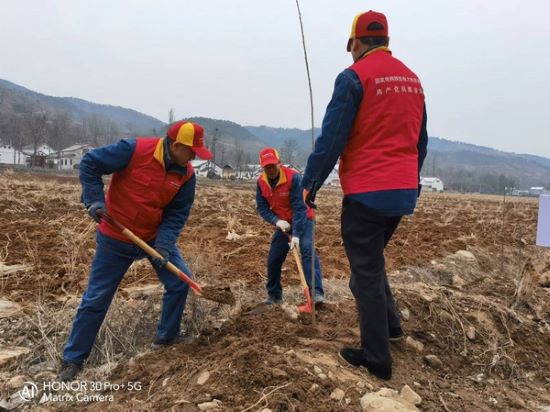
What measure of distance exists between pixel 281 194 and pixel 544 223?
2.43 metres

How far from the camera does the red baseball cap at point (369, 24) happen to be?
2785mm

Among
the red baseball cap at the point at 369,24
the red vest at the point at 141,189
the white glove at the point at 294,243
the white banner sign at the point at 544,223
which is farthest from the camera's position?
the white glove at the point at 294,243

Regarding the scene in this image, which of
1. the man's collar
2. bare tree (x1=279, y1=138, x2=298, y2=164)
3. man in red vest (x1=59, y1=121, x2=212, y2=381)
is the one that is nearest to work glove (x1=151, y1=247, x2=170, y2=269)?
man in red vest (x1=59, y1=121, x2=212, y2=381)

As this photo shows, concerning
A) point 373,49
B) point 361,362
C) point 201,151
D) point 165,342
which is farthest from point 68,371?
point 373,49

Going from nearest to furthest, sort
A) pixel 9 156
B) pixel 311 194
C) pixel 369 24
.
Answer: pixel 369 24
pixel 311 194
pixel 9 156

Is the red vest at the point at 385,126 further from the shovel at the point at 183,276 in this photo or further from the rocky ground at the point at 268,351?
the shovel at the point at 183,276

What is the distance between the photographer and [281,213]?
4922 mm

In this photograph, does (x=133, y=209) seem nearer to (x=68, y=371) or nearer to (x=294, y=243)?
(x=68, y=371)

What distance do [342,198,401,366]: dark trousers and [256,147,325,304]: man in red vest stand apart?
1.73m

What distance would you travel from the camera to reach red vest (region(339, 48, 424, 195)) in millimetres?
2654

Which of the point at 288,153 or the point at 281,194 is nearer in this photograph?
the point at 281,194

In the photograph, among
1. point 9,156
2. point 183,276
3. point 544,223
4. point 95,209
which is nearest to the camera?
point 95,209

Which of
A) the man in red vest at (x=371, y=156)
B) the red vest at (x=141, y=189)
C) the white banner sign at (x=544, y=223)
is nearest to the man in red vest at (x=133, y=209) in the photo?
the red vest at (x=141, y=189)

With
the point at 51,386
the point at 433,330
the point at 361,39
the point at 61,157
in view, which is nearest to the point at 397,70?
the point at 361,39
